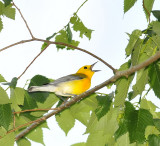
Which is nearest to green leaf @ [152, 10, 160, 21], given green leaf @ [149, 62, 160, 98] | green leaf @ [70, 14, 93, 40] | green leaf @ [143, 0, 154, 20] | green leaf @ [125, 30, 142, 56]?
green leaf @ [143, 0, 154, 20]

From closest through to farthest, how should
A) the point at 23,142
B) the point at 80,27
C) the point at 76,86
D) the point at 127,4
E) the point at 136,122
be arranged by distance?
1. the point at 136,122
2. the point at 127,4
3. the point at 23,142
4. the point at 80,27
5. the point at 76,86

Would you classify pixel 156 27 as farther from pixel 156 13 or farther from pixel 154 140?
pixel 154 140

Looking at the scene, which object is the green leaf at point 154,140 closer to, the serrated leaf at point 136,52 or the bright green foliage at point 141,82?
the bright green foliage at point 141,82

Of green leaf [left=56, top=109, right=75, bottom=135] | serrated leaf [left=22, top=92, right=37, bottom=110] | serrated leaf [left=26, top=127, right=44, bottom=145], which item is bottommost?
serrated leaf [left=26, top=127, right=44, bottom=145]

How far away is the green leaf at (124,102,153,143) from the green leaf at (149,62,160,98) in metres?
0.21

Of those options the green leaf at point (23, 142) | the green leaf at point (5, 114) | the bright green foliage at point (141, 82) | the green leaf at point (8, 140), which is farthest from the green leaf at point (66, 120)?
the bright green foliage at point (141, 82)

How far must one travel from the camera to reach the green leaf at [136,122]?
7.27 ft

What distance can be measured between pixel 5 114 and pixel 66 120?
782 millimetres

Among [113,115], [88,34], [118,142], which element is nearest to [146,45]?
[113,115]

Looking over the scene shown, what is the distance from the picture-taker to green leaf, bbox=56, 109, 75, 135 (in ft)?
10.4

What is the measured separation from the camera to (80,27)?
3791 mm

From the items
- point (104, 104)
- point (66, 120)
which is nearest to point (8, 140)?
point (66, 120)

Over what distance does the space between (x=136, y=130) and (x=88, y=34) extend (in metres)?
1.90

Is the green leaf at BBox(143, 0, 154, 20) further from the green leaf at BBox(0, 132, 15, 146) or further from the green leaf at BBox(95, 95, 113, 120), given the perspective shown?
the green leaf at BBox(0, 132, 15, 146)
